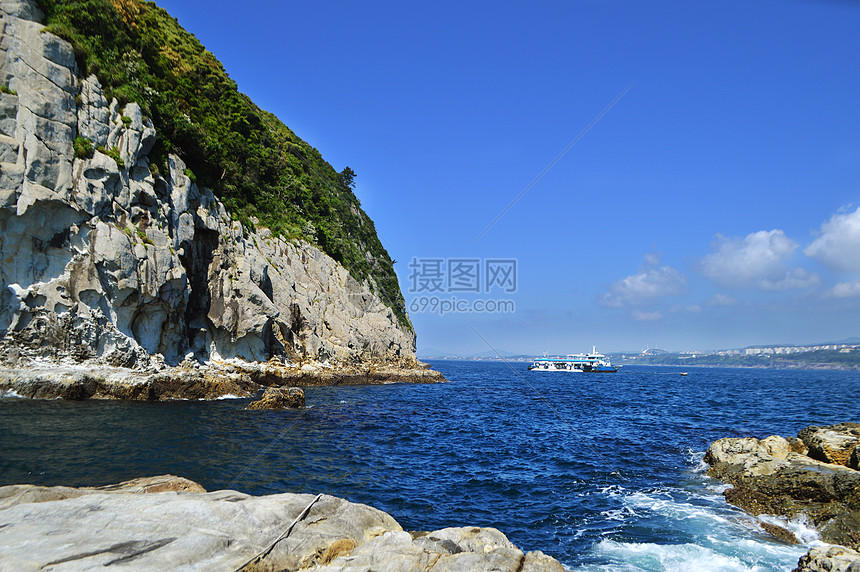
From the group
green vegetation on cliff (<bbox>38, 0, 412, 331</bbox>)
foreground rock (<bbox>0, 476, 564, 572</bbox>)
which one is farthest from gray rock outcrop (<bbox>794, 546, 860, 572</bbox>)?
green vegetation on cliff (<bbox>38, 0, 412, 331</bbox>)

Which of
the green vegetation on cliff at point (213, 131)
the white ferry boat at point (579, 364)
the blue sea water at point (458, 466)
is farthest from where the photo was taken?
the white ferry boat at point (579, 364)

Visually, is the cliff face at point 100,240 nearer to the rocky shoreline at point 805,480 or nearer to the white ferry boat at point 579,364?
the rocky shoreline at point 805,480

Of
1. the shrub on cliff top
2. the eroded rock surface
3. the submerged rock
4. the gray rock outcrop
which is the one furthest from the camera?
the submerged rock

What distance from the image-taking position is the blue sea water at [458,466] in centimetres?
1164

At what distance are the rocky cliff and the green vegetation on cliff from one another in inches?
82.4

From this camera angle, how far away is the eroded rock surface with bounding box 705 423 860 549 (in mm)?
12266

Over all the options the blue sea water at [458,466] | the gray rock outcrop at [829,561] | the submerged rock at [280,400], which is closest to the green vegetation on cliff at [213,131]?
the submerged rock at [280,400]

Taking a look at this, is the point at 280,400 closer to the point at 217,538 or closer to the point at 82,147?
the point at 82,147

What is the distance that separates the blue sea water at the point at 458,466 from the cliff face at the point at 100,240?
522 centimetres

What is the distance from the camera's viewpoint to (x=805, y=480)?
45.1 ft

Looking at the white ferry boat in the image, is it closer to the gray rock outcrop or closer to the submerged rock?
the submerged rock

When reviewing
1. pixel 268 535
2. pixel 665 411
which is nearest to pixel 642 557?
pixel 268 535

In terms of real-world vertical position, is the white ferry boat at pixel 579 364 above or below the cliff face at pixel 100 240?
below

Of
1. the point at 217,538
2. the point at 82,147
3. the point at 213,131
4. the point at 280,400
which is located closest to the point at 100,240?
the point at 82,147
